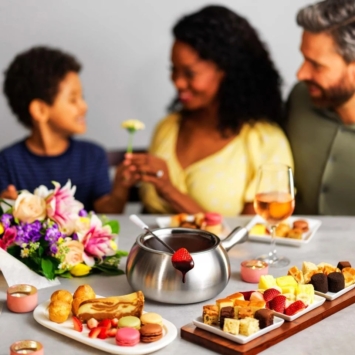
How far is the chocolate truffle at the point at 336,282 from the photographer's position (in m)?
1.30

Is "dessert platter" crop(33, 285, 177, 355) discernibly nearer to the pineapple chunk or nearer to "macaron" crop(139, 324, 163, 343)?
"macaron" crop(139, 324, 163, 343)

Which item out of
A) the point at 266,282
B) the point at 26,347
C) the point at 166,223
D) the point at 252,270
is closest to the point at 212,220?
the point at 166,223

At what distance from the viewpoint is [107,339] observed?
1108mm

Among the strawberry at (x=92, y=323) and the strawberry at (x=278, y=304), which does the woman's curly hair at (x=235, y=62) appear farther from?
the strawberry at (x=92, y=323)

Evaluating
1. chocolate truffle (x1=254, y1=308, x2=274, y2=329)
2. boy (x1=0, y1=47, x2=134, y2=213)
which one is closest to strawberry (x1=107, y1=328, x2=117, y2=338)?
chocolate truffle (x1=254, y1=308, x2=274, y2=329)

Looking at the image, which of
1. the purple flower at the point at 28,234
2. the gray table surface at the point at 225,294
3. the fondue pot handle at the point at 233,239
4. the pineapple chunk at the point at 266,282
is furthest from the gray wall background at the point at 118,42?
the pineapple chunk at the point at 266,282

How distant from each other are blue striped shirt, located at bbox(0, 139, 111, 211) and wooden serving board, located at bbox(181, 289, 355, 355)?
1524 mm

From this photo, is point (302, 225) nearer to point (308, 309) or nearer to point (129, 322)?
point (308, 309)

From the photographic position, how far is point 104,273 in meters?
1.48

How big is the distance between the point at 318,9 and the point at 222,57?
0.40m

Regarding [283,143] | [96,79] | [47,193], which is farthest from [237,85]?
[47,193]

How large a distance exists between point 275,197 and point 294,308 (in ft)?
1.37

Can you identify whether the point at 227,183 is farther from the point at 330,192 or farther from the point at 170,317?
the point at 170,317

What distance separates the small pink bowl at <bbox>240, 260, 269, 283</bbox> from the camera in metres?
1.41
